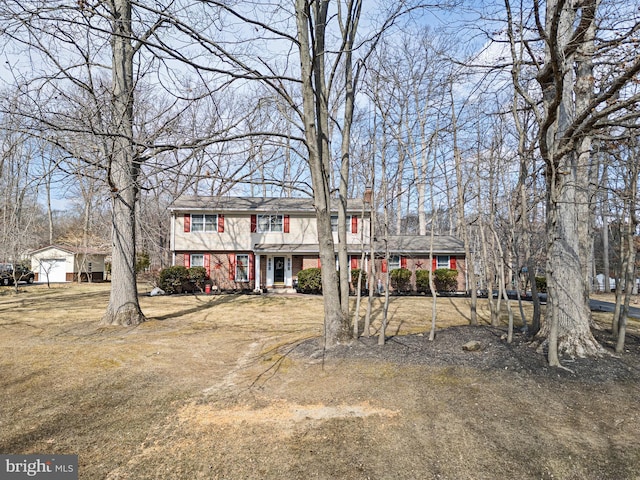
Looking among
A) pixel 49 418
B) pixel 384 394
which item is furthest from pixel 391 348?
pixel 49 418

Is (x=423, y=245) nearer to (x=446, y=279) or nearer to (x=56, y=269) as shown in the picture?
(x=446, y=279)

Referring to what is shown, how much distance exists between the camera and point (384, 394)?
4.56m

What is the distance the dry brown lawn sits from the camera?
3.09 metres

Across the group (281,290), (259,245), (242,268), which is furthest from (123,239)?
(281,290)

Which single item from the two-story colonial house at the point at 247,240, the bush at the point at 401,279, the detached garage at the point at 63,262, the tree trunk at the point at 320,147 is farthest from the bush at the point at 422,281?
the detached garage at the point at 63,262

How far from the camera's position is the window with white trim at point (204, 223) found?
20.3 m

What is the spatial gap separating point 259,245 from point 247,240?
0.81 meters

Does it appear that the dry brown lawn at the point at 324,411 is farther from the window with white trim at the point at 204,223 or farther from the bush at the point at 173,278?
the window with white trim at the point at 204,223

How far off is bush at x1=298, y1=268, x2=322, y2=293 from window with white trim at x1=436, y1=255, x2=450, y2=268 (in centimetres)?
708

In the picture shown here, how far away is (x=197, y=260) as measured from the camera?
67.2 feet

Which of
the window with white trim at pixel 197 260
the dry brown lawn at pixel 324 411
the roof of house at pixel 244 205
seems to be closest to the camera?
the dry brown lawn at pixel 324 411

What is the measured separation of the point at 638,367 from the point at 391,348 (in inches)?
139

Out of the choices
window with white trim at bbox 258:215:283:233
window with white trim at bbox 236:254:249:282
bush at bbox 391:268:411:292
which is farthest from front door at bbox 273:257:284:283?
bush at bbox 391:268:411:292

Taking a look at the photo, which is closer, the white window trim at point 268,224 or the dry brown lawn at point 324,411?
the dry brown lawn at point 324,411
